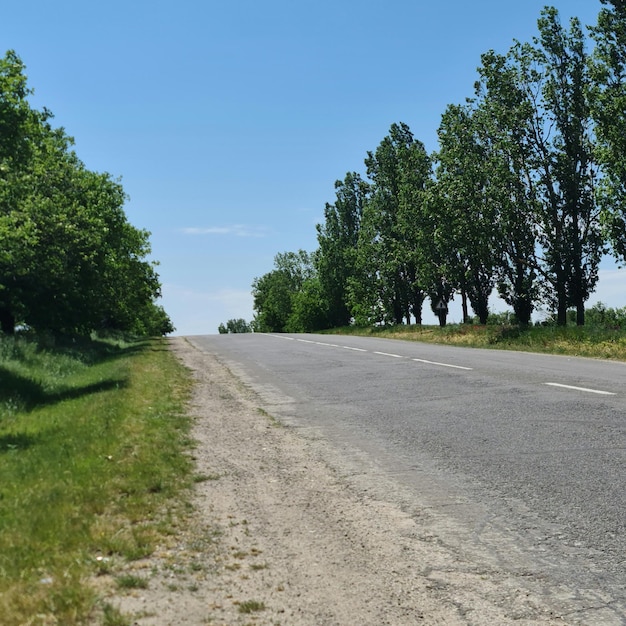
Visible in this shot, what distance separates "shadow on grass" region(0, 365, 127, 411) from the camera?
14797mm

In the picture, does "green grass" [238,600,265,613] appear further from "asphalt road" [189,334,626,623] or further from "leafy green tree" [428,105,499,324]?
"leafy green tree" [428,105,499,324]

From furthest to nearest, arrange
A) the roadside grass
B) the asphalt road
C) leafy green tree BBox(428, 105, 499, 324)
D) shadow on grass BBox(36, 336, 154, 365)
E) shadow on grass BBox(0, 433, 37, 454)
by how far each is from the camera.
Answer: leafy green tree BBox(428, 105, 499, 324) → shadow on grass BBox(36, 336, 154, 365) → shadow on grass BBox(0, 433, 37, 454) → the asphalt road → the roadside grass

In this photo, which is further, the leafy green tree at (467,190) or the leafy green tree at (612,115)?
the leafy green tree at (467,190)

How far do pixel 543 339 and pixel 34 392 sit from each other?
786 inches

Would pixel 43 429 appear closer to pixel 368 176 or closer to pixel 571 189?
pixel 571 189

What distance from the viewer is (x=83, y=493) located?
559 centimetres

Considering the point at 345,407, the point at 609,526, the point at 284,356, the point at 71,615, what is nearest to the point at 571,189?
the point at 284,356

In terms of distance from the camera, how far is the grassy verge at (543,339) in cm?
2382

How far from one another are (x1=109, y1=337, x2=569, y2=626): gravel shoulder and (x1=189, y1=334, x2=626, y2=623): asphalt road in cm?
29

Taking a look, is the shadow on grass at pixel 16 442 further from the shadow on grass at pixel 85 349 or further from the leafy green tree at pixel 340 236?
the leafy green tree at pixel 340 236

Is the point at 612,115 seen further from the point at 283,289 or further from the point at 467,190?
the point at 283,289

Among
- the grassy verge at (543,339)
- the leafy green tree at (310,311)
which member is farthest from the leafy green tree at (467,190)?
the leafy green tree at (310,311)

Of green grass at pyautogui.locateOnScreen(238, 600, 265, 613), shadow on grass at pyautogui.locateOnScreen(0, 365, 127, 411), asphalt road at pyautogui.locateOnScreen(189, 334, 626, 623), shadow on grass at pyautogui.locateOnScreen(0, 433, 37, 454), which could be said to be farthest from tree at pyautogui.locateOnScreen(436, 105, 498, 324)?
green grass at pyautogui.locateOnScreen(238, 600, 265, 613)

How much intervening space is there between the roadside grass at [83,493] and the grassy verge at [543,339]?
16.2 m
